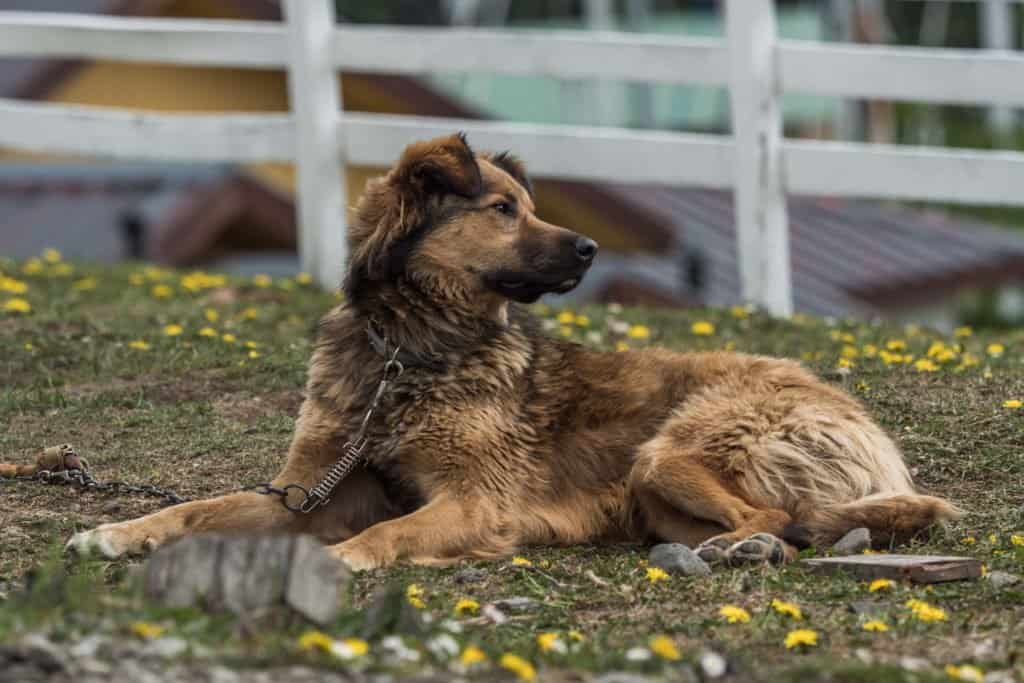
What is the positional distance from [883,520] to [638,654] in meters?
1.80

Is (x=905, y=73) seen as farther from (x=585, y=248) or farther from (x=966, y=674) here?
(x=966, y=674)

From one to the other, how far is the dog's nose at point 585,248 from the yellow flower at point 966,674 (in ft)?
7.77

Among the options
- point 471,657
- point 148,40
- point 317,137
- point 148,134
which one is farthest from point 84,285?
point 471,657

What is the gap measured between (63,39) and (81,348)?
11.9 ft

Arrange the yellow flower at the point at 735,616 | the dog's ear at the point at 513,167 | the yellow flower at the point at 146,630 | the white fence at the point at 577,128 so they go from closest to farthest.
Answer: the yellow flower at the point at 146,630 → the yellow flower at the point at 735,616 → the dog's ear at the point at 513,167 → the white fence at the point at 577,128

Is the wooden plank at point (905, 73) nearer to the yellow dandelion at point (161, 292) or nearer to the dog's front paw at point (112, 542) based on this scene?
the yellow dandelion at point (161, 292)

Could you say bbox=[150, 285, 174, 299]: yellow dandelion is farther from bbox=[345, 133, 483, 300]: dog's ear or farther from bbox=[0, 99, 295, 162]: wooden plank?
bbox=[345, 133, 483, 300]: dog's ear

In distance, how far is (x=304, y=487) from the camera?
6051 millimetres

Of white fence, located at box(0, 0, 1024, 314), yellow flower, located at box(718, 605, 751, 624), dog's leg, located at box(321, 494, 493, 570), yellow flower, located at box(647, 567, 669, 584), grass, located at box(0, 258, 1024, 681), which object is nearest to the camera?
grass, located at box(0, 258, 1024, 681)

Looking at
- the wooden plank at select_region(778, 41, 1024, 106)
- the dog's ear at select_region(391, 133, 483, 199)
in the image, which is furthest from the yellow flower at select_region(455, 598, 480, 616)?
the wooden plank at select_region(778, 41, 1024, 106)

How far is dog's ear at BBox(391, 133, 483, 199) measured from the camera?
6.21 m

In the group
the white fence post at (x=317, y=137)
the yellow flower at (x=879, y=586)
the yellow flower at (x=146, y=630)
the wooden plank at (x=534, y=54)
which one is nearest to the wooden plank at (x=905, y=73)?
the wooden plank at (x=534, y=54)

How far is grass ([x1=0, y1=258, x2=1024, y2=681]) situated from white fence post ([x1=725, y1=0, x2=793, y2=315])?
42 cm

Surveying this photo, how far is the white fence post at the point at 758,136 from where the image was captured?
32.8 feet
